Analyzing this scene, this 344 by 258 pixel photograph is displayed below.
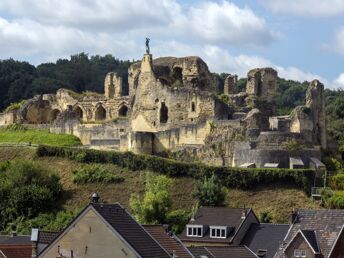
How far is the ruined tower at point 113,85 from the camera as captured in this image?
112438 mm

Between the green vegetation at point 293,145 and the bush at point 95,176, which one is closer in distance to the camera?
the green vegetation at point 293,145

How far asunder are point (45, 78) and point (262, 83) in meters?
64.1

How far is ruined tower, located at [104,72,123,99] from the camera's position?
11244cm

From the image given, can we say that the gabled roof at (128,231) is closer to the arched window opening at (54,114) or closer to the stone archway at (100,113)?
the stone archway at (100,113)

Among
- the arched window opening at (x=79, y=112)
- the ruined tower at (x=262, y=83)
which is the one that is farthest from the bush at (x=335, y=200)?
the arched window opening at (x=79, y=112)

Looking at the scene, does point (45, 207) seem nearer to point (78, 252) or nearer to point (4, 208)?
point (4, 208)

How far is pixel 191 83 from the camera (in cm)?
10275

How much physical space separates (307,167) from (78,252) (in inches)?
1674

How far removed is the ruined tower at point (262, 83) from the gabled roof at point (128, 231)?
5808cm

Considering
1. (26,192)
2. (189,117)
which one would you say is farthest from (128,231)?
(189,117)

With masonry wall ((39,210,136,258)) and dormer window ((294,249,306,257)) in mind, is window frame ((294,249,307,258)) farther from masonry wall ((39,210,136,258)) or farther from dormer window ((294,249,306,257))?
masonry wall ((39,210,136,258))

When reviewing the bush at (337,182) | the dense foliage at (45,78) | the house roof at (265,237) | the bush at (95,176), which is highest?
the dense foliage at (45,78)

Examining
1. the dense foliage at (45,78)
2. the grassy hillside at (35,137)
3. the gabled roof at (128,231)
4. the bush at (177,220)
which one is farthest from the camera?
the dense foliage at (45,78)

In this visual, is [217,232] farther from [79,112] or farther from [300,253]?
[79,112]
